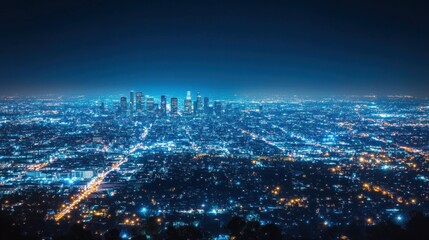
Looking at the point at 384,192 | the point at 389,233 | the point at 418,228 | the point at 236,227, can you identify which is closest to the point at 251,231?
the point at 236,227

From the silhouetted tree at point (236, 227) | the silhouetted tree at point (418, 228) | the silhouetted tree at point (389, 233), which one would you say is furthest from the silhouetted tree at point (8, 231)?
the silhouetted tree at point (418, 228)

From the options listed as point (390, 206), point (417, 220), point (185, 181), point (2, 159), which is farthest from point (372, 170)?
point (2, 159)

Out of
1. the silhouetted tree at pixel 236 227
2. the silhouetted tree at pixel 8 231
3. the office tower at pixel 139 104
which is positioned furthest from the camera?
the office tower at pixel 139 104

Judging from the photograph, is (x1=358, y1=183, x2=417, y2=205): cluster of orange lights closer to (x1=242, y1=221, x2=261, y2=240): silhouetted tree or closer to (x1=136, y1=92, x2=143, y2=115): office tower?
(x1=242, y1=221, x2=261, y2=240): silhouetted tree

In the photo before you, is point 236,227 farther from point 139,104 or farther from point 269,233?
point 139,104

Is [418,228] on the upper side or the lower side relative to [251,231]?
lower

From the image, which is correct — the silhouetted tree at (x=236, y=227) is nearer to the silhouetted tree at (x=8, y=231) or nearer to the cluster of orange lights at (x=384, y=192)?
the silhouetted tree at (x=8, y=231)

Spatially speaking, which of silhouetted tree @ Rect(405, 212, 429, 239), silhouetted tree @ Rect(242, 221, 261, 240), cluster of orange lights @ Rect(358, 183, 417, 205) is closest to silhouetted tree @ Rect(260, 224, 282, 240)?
silhouetted tree @ Rect(242, 221, 261, 240)

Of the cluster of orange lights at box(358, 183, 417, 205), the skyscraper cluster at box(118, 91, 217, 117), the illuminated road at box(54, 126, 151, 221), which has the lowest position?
the illuminated road at box(54, 126, 151, 221)

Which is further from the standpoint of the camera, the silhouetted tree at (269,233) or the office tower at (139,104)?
the office tower at (139,104)

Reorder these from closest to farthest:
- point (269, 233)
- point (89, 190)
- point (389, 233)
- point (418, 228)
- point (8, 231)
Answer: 1. point (8, 231)
2. point (269, 233)
3. point (418, 228)
4. point (389, 233)
5. point (89, 190)

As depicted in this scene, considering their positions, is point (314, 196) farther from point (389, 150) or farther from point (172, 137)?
point (172, 137)
